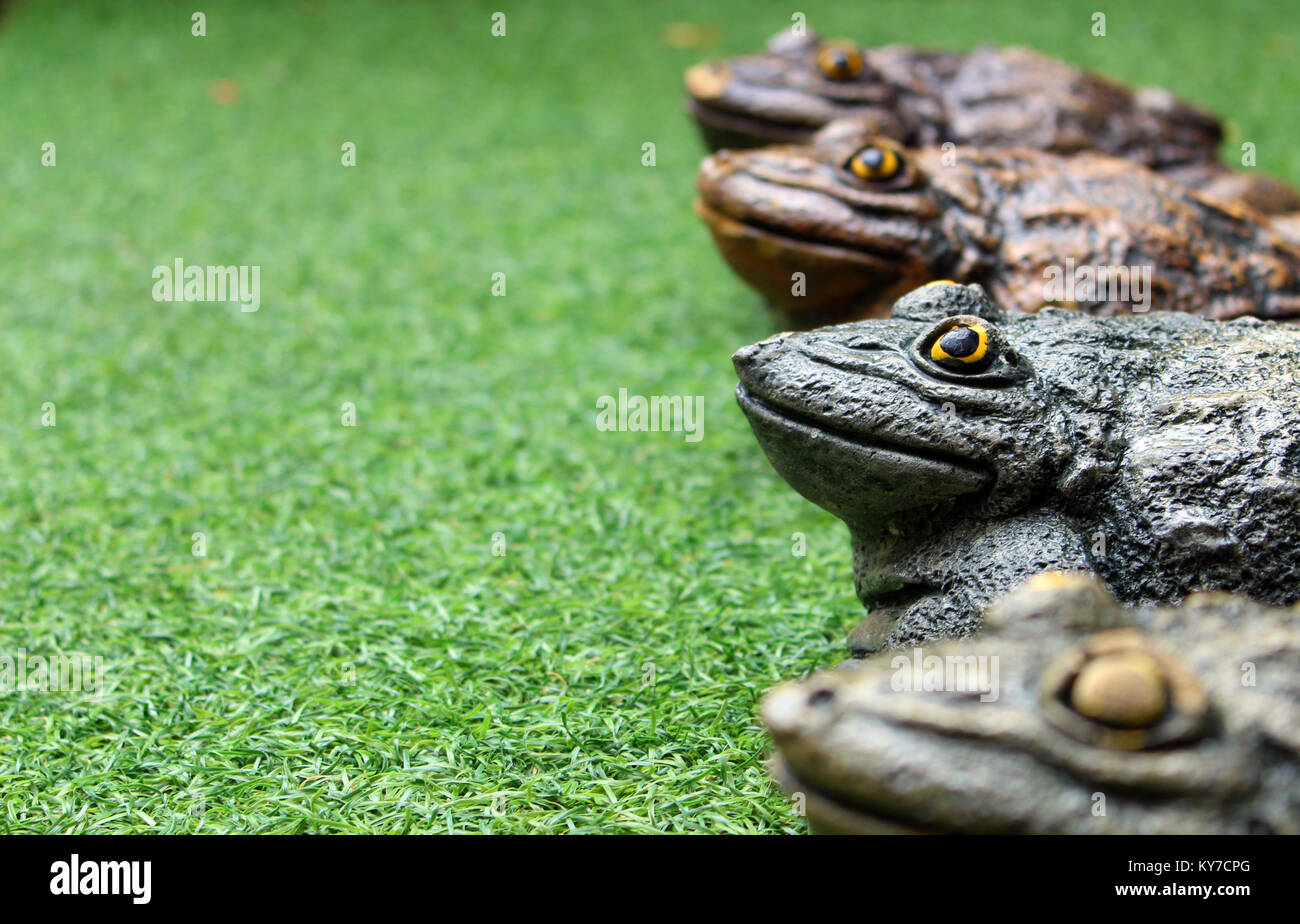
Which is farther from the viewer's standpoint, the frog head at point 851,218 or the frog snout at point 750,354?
the frog head at point 851,218

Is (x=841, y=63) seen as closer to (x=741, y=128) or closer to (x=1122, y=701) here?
Result: (x=741, y=128)

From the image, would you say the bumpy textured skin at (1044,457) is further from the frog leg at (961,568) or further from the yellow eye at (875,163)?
the yellow eye at (875,163)

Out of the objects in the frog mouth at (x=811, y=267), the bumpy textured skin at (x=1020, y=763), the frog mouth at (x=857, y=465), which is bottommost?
the bumpy textured skin at (x=1020, y=763)

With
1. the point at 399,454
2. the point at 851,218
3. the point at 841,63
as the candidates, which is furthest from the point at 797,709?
the point at 841,63

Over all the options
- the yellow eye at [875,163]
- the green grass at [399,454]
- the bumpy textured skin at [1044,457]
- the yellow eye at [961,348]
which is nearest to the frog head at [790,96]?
the green grass at [399,454]

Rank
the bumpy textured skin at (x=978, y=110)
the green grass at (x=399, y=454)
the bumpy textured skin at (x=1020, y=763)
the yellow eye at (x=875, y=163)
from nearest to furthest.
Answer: the bumpy textured skin at (x=1020, y=763) → the green grass at (x=399, y=454) → the yellow eye at (x=875, y=163) → the bumpy textured skin at (x=978, y=110)

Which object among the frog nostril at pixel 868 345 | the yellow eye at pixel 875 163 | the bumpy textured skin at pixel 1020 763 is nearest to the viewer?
the bumpy textured skin at pixel 1020 763

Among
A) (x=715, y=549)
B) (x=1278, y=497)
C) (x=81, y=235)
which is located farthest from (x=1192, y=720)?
(x=81, y=235)
